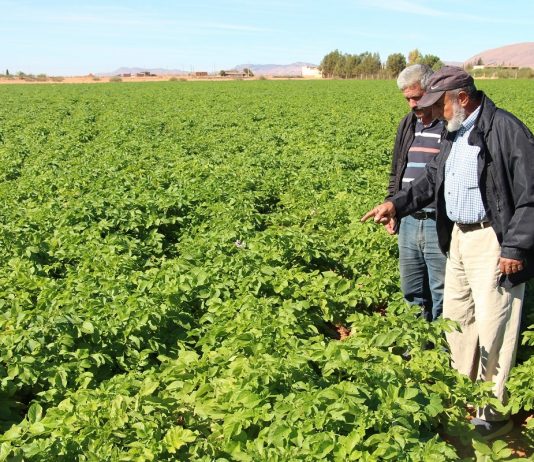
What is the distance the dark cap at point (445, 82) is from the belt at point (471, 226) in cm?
82

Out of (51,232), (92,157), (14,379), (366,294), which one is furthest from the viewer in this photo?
(92,157)

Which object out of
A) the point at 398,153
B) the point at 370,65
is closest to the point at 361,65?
the point at 370,65

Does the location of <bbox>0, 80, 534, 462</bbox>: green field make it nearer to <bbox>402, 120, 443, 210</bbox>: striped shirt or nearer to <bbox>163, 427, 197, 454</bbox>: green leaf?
<bbox>163, 427, 197, 454</bbox>: green leaf

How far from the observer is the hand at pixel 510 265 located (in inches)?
132

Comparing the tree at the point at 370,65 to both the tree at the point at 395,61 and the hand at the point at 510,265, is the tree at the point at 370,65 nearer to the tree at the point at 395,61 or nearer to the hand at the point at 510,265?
the tree at the point at 395,61

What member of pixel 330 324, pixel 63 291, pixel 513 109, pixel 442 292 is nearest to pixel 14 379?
pixel 63 291

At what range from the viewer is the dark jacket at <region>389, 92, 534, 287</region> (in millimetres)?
3287

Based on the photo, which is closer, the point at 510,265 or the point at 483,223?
the point at 510,265

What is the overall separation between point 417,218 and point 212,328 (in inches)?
71.1

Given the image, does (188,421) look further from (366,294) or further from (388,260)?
(388,260)

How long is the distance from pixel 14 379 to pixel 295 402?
79.7 inches

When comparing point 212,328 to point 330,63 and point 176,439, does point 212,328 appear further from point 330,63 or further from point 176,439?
point 330,63

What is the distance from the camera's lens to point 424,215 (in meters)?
4.41

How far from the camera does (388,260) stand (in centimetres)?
592
